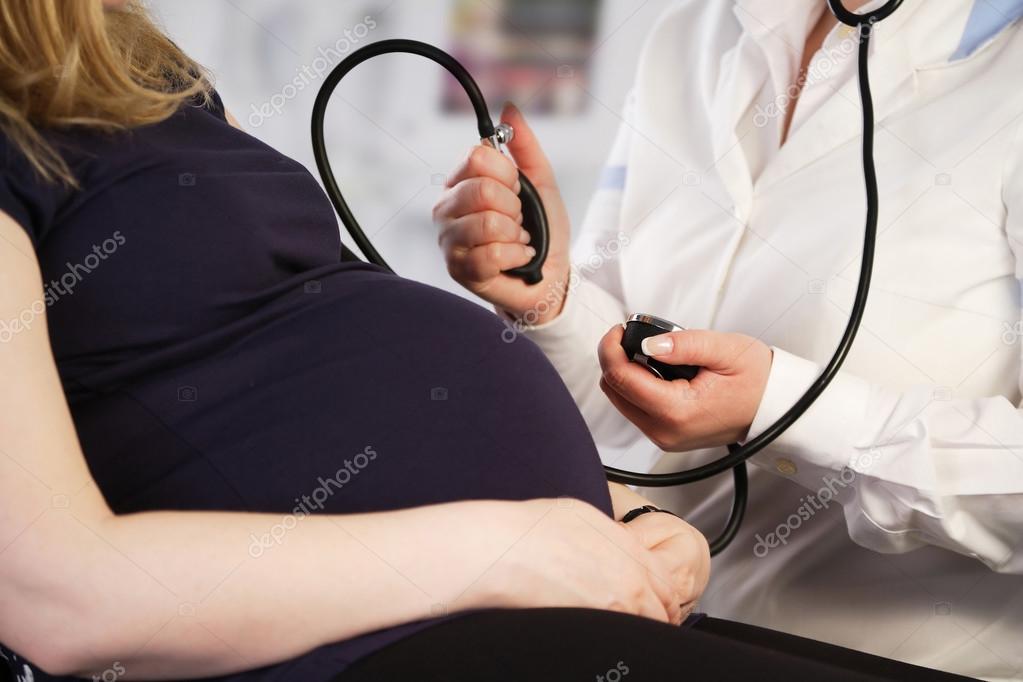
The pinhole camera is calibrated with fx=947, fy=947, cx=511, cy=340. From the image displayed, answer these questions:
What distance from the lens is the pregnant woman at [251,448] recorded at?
0.51 m

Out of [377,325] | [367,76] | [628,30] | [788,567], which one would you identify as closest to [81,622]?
[377,325]

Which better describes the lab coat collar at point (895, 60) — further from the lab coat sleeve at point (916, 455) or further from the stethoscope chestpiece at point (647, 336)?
the stethoscope chestpiece at point (647, 336)

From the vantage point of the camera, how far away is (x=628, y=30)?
2.50m

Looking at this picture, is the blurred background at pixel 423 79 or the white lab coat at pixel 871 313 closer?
the white lab coat at pixel 871 313

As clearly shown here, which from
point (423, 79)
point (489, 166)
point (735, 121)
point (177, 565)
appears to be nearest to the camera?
point (177, 565)

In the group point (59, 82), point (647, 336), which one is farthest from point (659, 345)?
point (59, 82)

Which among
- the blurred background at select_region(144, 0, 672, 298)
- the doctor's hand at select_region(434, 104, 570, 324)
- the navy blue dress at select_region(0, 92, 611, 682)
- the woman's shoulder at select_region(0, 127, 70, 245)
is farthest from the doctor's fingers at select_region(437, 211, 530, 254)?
the blurred background at select_region(144, 0, 672, 298)

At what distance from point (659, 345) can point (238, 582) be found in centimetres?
43

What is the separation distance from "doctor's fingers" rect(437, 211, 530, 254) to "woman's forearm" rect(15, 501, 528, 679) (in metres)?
0.44

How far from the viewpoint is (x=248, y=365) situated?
0.64 m

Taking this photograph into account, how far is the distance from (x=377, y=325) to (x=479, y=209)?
30 centimetres

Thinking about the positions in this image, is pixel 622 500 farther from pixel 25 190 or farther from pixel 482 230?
pixel 25 190

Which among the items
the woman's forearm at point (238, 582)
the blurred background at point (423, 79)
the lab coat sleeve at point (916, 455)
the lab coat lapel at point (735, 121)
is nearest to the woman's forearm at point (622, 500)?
the lab coat sleeve at point (916, 455)

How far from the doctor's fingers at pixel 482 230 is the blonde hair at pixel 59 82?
35 centimetres
